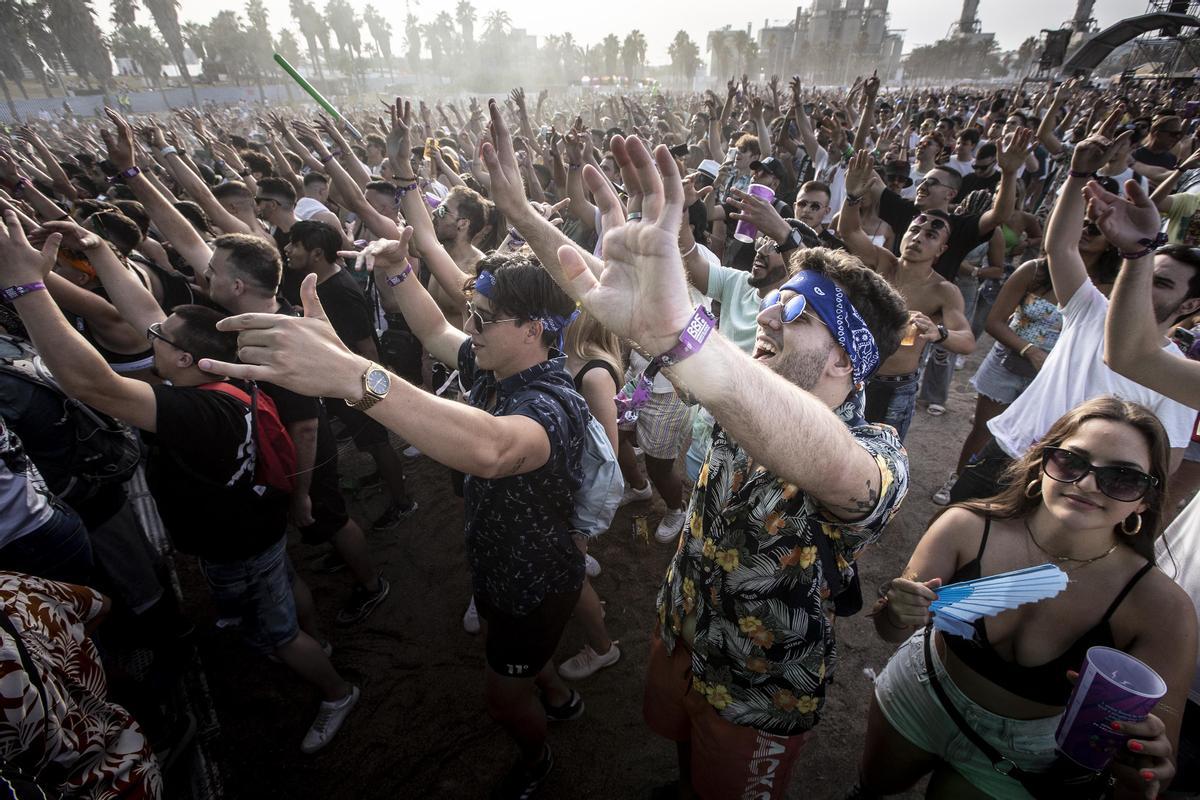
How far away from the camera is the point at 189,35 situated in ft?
203

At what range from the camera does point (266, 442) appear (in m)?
2.56

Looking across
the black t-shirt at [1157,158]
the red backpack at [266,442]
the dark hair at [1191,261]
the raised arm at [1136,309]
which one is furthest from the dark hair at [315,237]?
the black t-shirt at [1157,158]

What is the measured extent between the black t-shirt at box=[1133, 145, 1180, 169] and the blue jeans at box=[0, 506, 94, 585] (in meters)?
13.5

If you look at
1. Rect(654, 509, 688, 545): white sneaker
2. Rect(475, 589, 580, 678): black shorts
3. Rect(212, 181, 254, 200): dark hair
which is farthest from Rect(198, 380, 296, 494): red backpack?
Rect(212, 181, 254, 200): dark hair

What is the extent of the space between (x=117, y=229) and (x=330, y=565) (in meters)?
3.11

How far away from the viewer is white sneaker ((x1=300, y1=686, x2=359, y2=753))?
9.54 feet

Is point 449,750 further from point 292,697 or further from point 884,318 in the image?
point 884,318

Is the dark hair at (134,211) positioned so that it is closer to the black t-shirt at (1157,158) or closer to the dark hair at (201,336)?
the dark hair at (201,336)

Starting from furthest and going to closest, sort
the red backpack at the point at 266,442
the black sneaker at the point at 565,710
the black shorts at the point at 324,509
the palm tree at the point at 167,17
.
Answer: the palm tree at the point at 167,17 → the black shorts at the point at 324,509 → the black sneaker at the point at 565,710 → the red backpack at the point at 266,442

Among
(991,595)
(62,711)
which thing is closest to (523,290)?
(991,595)

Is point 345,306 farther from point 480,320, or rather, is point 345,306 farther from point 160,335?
point 480,320

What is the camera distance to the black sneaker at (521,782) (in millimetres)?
2656

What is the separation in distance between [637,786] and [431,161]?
25.7 feet

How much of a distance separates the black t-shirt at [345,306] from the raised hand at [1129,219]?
448 centimetres
